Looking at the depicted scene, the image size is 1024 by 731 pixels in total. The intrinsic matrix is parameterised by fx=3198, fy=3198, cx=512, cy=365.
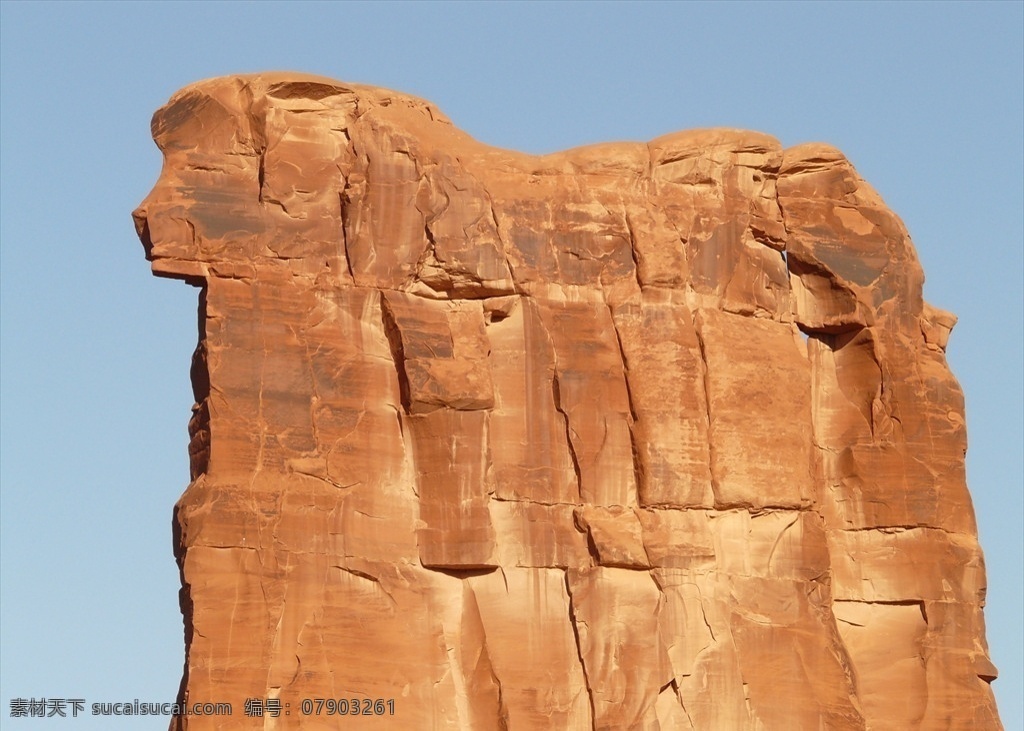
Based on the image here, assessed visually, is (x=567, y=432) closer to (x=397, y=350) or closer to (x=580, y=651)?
(x=397, y=350)

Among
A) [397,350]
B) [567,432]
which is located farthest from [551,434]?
[397,350]

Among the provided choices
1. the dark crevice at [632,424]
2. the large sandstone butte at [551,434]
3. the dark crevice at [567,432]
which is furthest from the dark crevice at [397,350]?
the dark crevice at [632,424]

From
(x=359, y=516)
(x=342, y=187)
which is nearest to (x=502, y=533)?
(x=359, y=516)

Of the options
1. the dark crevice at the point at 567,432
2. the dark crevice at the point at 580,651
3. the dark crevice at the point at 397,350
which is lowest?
the dark crevice at the point at 580,651

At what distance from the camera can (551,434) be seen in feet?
147

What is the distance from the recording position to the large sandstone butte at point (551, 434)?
140 ft

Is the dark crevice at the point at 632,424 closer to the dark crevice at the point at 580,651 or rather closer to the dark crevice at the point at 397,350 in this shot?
the dark crevice at the point at 580,651

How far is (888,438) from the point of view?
47719mm

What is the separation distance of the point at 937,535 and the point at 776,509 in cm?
295

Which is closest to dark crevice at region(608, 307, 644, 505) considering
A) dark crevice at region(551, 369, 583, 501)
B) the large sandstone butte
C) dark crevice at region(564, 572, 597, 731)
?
the large sandstone butte

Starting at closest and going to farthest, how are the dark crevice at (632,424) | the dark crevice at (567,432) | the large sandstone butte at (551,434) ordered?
the large sandstone butte at (551,434) < the dark crevice at (567,432) < the dark crevice at (632,424)

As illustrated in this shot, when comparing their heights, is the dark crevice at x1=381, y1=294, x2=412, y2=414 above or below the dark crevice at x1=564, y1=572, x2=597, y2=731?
above

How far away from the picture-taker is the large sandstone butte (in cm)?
4262

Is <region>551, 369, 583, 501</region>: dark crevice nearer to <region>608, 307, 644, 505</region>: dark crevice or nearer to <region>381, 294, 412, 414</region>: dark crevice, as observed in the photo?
<region>608, 307, 644, 505</region>: dark crevice
